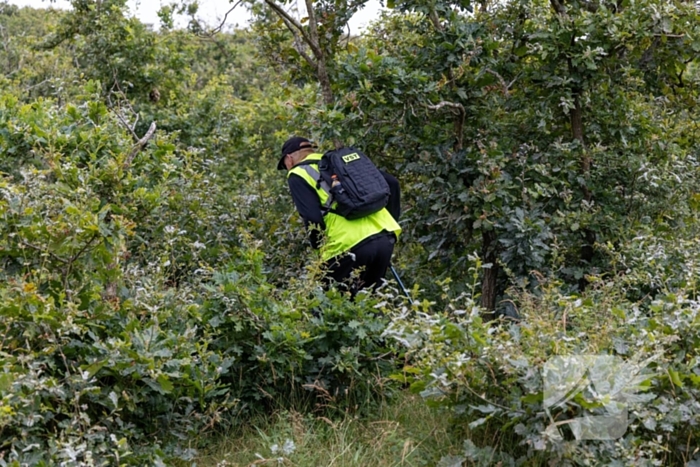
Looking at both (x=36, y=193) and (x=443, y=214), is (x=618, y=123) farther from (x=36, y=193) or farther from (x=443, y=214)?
(x=36, y=193)

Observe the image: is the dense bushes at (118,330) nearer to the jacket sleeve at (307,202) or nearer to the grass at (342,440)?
the grass at (342,440)

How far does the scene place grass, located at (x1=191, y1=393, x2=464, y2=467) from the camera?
375 centimetres

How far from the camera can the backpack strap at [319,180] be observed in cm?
522

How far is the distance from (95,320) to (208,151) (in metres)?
5.64

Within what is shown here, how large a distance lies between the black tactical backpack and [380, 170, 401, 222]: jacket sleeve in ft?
1.04

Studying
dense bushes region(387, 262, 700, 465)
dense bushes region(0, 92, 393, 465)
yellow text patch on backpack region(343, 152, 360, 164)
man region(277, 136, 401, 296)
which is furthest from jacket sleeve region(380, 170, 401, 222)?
dense bushes region(387, 262, 700, 465)

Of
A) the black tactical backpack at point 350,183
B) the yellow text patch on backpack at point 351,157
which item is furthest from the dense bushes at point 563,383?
the yellow text patch on backpack at point 351,157

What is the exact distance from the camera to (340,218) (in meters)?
5.25

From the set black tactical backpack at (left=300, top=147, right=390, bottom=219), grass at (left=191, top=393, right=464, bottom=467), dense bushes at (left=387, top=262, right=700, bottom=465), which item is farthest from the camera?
black tactical backpack at (left=300, top=147, right=390, bottom=219)

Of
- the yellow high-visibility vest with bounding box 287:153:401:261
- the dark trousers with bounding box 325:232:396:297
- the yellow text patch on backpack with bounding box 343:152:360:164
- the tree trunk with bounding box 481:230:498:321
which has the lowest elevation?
the tree trunk with bounding box 481:230:498:321

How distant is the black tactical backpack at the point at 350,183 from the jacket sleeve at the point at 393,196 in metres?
0.32

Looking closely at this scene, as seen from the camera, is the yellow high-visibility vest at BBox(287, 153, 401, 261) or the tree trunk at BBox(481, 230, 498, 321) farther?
the tree trunk at BBox(481, 230, 498, 321)

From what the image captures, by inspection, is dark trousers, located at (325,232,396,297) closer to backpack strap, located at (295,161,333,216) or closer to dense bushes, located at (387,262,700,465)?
backpack strap, located at (295,161,333,216)

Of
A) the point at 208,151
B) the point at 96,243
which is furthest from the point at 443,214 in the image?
the point at 208,151
